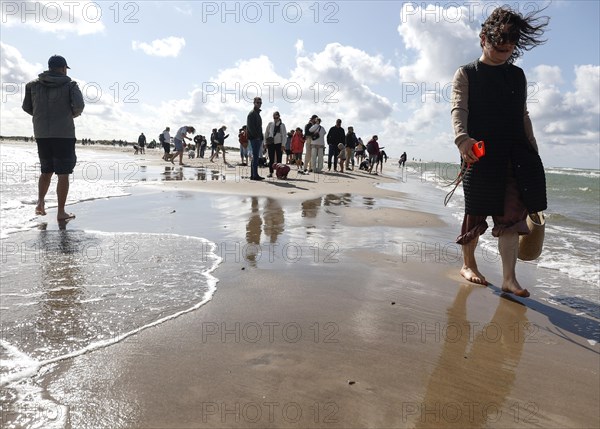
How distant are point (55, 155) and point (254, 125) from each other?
612 centimetres

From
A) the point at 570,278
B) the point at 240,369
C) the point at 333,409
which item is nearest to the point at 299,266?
the point at 240,369

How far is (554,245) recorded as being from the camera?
20.0ft

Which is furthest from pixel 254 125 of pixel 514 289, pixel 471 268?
pixel 514 289

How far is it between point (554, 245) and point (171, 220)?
5.41m

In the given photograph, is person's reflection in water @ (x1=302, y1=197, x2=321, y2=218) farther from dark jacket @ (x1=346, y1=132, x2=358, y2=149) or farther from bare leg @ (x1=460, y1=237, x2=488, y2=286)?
dark jacket @ (x1=346, y1=132, x2=358, y2=149)

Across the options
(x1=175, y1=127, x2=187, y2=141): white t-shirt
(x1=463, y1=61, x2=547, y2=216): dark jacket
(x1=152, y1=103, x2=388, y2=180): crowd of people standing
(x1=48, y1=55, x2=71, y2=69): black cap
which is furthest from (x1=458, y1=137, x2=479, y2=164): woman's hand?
(x1=175, y1=127, x2=187, y2=141): white t-shirt

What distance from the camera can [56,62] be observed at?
17.4 ft

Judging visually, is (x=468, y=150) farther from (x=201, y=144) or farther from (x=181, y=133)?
(x=201, y=144)

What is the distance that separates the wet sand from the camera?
1.57 metres

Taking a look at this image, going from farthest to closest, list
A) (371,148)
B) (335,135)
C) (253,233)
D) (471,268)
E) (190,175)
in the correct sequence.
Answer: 1. (371,148)
2. (335,135)
3. (190,175)
4. (253,233)
5. (471,268)

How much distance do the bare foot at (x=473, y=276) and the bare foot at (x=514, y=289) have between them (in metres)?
0.19

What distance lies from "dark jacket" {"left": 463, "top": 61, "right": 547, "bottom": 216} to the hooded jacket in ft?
15.6

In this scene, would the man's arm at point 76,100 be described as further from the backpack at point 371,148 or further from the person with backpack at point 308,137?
the backpack at point 371,148

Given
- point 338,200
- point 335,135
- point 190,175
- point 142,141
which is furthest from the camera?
point 142,141
